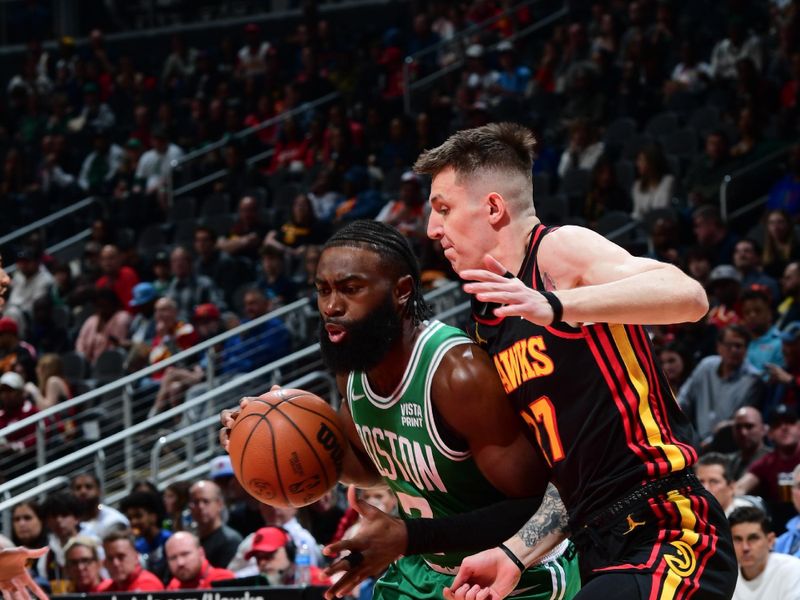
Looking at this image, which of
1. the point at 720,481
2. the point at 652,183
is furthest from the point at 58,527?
the point at 652,183

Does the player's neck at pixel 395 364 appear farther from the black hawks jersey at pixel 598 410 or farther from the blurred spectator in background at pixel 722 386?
the blurred spectator in background at pixel 722 386

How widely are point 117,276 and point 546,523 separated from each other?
1042 cm

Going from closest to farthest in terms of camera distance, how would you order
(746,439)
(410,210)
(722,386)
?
(746,439) → (722,386) → (410,210)

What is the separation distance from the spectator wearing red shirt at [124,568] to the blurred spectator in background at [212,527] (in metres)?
0.50

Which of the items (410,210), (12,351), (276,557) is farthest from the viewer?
(12,351)

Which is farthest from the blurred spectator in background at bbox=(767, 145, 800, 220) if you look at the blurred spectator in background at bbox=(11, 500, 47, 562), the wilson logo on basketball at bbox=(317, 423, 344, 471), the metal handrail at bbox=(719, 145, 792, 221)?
the wilson logo on basketball at bbox=(317, 423, 344, 471)

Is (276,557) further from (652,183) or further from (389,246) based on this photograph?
(652,183)

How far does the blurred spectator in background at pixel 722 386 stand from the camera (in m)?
8.09

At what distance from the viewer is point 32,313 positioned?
13.4 m

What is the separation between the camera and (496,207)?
343 cm

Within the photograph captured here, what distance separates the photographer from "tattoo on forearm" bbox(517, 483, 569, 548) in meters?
3.24

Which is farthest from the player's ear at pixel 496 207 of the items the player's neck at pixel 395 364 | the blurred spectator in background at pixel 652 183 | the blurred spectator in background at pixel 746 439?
the blurred spectator in background at pixel 652 183

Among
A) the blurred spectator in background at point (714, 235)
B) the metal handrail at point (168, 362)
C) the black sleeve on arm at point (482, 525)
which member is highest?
the metal handrail at point (168, 362)

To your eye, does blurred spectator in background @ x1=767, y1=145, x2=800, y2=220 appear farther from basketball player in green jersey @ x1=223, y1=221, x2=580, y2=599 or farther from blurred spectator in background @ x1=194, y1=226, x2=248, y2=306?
basketball player in green jersey @ x1=223, y1=221, x2=580, y2=599
